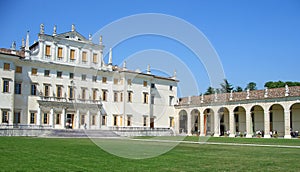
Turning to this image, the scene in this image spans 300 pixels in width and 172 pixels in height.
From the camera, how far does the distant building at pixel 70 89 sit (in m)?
39.7

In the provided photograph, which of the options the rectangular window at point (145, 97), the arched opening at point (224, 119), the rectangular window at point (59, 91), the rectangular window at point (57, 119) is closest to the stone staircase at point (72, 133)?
the rectangular window at point (57, 119)

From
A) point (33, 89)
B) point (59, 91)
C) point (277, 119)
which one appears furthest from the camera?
point (277, 119)

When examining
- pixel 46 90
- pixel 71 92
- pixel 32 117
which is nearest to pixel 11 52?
pixel 46 90

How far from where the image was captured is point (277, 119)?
4916 centimetres

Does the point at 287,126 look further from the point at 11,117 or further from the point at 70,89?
the point at 11,117

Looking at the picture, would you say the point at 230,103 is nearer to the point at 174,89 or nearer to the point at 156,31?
the point at 174,89

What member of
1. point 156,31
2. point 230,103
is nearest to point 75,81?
point 230,103

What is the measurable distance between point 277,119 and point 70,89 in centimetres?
2861

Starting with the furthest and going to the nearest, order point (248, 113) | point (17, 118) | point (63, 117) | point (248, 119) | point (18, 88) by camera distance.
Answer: point (248, 113), point (248, 119), point (63, 117), point (18, 88), point (17, 118)

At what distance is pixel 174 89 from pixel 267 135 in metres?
17.8

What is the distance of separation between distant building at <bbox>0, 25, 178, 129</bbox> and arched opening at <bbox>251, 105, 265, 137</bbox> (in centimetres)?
1388

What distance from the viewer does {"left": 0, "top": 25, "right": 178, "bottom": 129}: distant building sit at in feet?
130

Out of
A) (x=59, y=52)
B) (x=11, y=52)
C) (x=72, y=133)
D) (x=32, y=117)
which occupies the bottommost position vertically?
(x=72, y=133)

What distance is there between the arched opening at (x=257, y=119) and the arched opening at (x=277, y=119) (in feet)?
5.11
